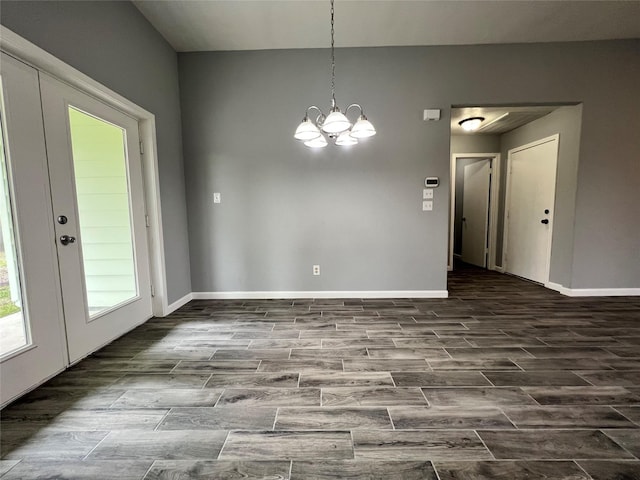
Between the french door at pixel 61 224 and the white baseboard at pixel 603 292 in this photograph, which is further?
the white baseboard at pixel 603 292

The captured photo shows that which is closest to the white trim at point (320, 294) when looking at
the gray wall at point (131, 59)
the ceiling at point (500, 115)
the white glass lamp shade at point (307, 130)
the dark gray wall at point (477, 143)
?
the gray wall at point (131, 59)

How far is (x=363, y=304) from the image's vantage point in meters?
3.13

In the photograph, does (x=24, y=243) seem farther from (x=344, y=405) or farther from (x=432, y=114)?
(x=432, y=114)

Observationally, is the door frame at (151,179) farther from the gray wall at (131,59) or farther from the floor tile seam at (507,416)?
the floor tile seam at (507,416)

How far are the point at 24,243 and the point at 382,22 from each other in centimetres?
350

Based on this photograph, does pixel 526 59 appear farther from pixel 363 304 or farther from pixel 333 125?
pixel 363 304

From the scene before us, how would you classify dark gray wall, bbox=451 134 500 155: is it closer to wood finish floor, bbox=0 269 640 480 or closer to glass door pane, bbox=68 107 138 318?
wood finish floor, bbox=0 269 640 480

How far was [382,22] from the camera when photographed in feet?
8.77

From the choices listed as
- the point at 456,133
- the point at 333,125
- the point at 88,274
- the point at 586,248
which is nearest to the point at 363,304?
the point at 333,125

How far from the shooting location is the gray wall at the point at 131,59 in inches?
64.5

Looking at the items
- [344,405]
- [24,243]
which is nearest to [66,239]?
[24,243]

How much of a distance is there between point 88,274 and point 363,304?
2.64 metres

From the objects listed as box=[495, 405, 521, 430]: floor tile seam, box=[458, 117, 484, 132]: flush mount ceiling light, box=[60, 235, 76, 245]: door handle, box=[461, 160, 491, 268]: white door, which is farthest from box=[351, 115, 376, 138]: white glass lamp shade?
box=[461, 160, 491, 268]: white door

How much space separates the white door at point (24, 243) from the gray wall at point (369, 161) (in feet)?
5.39
